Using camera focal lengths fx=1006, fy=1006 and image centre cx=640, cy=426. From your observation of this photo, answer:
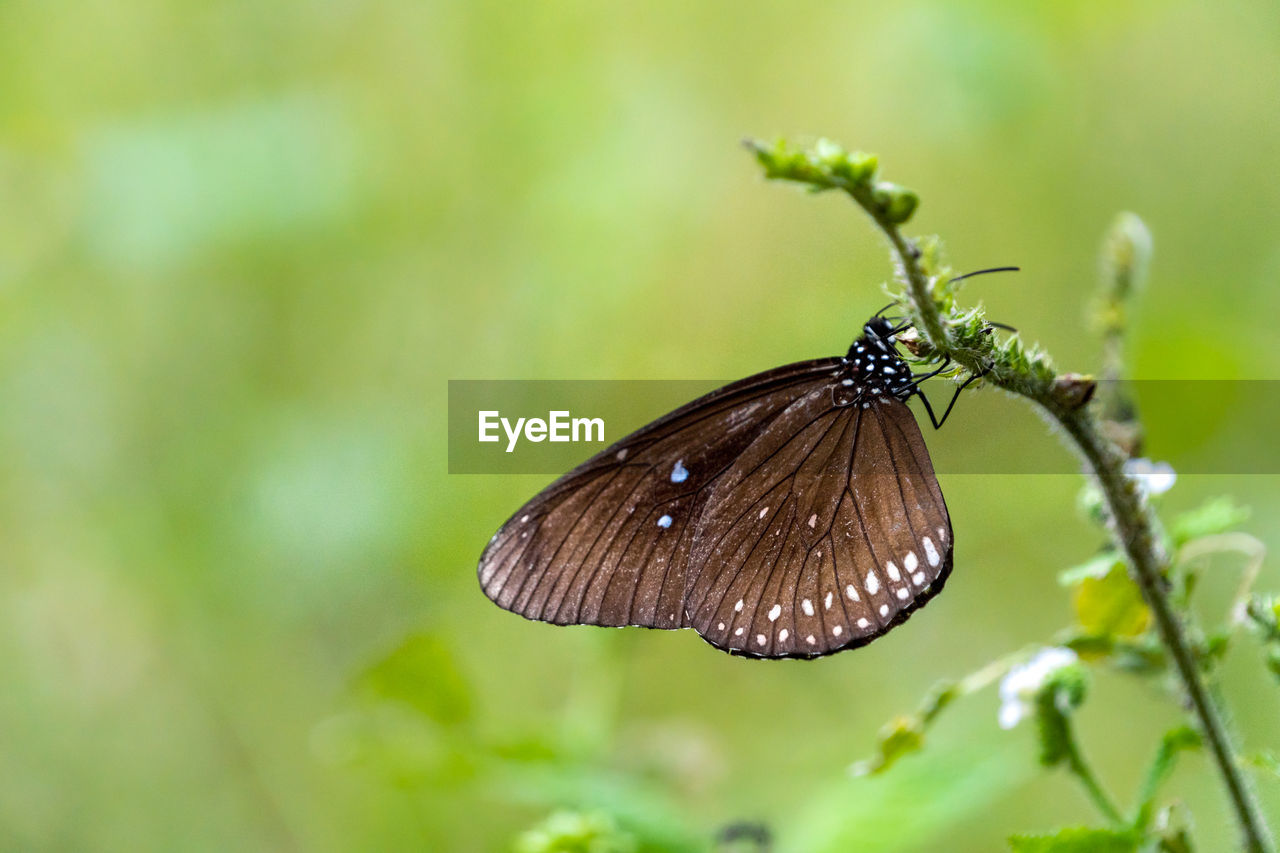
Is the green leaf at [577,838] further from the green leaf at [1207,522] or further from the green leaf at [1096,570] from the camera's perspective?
the green leaf at [1207,522]

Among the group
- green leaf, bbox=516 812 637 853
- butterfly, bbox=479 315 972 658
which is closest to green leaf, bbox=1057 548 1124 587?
butterfly, bbox=479 315 972 658

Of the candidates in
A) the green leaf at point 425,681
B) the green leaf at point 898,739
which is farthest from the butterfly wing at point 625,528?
the green leaf at point 898,739

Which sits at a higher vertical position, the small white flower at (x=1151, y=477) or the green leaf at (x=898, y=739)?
the small white flower at (x=1151, y=477)

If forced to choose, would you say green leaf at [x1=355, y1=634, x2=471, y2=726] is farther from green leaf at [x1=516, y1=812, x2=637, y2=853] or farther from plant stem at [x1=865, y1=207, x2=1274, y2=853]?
plant stem at [x1=865, y1=207, x2=1274, y2=853]

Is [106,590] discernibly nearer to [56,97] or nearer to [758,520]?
[56,97]

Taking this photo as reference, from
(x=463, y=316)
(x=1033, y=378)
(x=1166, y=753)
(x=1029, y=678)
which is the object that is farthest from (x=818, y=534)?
(x=463, y=316)

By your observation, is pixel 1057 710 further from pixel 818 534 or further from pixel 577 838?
pixel 577 838
